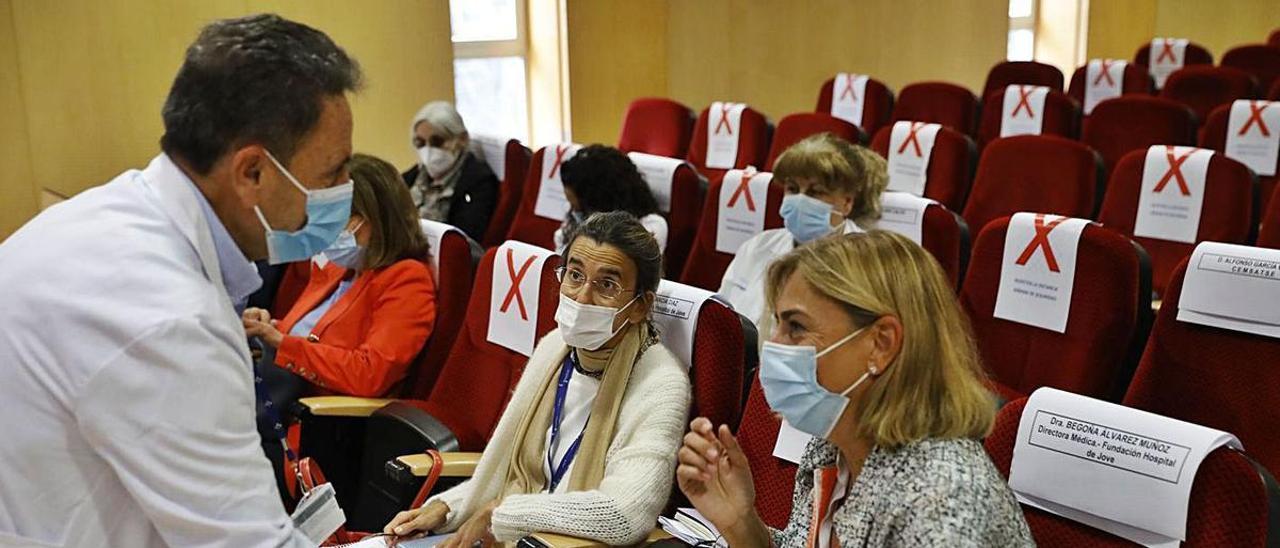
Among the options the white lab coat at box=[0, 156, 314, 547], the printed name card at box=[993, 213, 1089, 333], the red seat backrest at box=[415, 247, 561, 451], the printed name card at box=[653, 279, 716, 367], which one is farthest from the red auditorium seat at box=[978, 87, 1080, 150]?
the white lab coat at box=[0, 156, 314, 547]

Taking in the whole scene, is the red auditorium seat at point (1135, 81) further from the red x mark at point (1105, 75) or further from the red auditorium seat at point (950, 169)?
the red auditorium seat at point (950, 169)

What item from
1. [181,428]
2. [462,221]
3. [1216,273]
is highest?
[181,428]

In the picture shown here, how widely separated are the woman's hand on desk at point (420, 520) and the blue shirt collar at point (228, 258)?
113cm

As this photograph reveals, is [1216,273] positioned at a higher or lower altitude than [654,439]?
higher

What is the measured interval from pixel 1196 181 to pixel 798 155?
139 centimetres

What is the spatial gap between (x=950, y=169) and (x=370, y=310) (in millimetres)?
2651

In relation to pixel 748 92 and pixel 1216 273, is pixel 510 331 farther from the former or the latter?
pixel 748 92

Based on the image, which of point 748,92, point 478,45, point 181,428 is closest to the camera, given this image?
point 181,428

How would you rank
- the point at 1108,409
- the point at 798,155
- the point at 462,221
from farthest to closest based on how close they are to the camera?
1. the point at 462,221
2. the point at 798,155
3. the point at 1108,409

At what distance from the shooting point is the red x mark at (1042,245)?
2.63m

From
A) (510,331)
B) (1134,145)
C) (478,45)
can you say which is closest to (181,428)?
(510,331)

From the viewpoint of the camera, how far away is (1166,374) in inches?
92.9

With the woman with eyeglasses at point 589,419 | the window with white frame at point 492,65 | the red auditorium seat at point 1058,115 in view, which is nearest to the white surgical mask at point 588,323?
the woman with eyeglasses at point 589,419

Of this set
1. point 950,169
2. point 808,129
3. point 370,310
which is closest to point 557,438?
point 370,310
